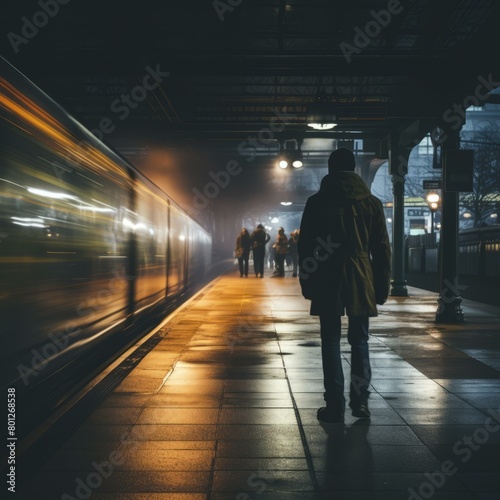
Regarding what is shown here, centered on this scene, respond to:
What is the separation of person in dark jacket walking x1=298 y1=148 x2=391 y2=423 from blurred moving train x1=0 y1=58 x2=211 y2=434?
6.78ft

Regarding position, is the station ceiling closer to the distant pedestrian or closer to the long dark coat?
the long dark coat

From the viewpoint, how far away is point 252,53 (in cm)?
1058

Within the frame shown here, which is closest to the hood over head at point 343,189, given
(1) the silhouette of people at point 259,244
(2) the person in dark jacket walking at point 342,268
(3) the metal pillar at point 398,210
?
(2) the person in dark jacket walking at point 342,268

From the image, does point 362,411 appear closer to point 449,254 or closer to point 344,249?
point 344,249

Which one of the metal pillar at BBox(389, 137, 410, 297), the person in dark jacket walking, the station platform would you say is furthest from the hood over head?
the metal pillar at BBox(389, 137, 410, 297)

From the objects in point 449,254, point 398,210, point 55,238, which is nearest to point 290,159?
point 398,210

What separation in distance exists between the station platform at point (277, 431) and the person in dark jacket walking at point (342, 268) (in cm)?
33

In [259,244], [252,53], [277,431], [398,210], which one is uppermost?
[252,53]

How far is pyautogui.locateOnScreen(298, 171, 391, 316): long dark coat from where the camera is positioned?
5.08 meters

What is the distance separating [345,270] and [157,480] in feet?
6.62

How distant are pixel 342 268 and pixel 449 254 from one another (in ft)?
23.3

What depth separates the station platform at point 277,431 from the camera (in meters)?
3.77

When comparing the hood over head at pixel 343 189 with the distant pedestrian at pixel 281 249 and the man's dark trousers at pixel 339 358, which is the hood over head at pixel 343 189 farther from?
the distant pedestrian at pixel 281 249

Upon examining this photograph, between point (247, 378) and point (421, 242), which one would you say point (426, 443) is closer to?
point (247, 378)
